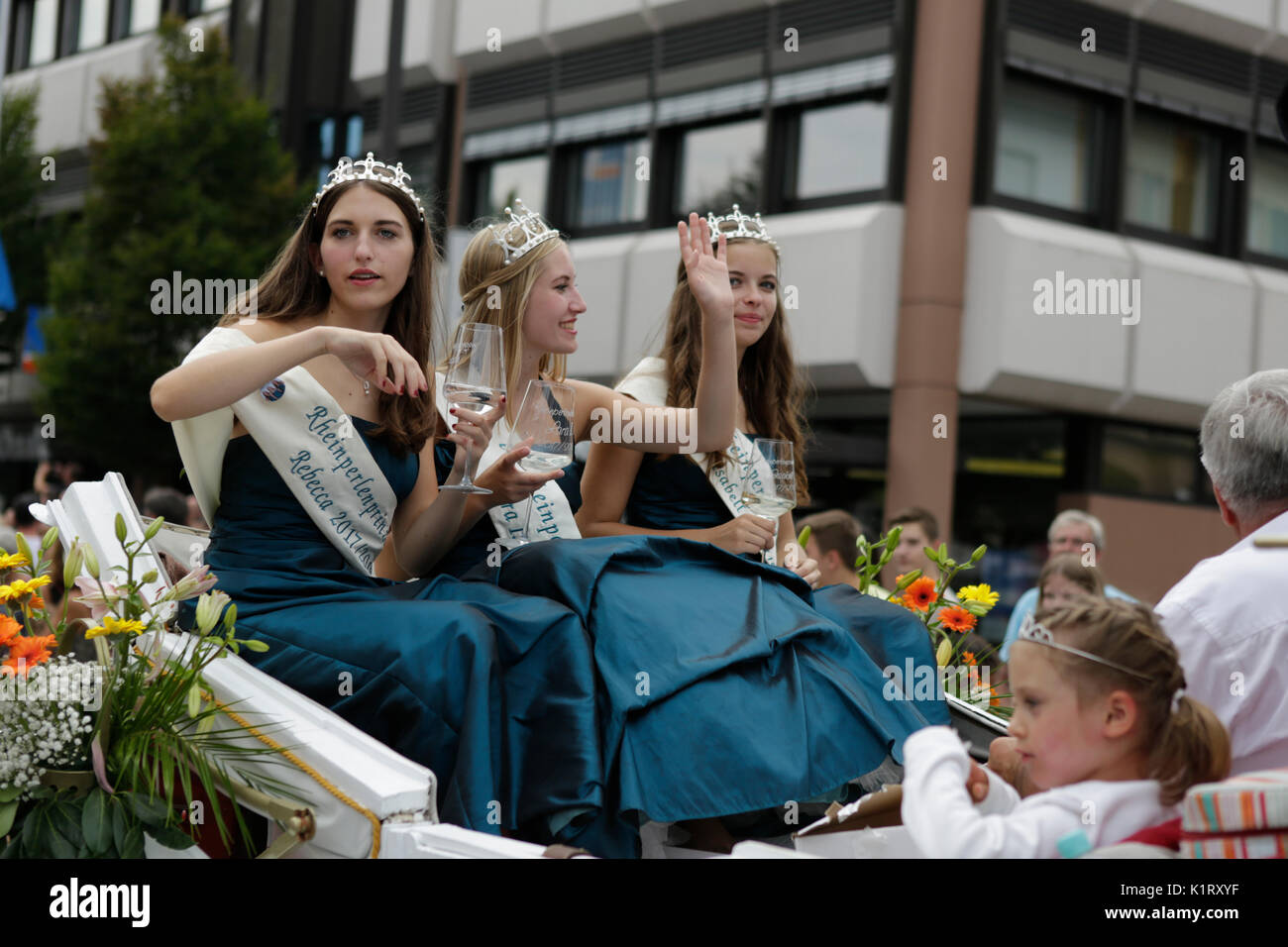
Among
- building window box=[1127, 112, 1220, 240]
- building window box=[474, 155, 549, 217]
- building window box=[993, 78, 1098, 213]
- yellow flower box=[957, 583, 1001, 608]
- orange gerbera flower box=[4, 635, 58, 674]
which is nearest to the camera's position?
orange gerbera flower box=[4, 635, 58, 674]

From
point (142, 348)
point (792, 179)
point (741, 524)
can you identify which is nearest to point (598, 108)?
point (792, 179)

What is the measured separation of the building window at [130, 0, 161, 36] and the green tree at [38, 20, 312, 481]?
19.3ft

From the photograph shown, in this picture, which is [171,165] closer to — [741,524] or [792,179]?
[792,179]

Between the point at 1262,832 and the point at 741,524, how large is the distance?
78.6 inches

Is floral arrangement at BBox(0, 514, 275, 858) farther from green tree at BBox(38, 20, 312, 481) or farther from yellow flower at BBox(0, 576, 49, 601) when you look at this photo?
green tree at BBox(38, 20, 312, 481)

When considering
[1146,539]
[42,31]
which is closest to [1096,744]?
[1146,539]

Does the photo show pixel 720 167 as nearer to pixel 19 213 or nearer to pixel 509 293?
pixel 19 213

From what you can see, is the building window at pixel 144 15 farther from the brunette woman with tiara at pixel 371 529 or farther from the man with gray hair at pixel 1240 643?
the man with gray hair at pixel 1240 643

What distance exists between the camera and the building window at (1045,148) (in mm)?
12750

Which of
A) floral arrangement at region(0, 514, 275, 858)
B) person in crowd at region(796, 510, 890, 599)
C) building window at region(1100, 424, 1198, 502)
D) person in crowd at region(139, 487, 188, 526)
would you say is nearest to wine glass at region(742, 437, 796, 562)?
floral arrangement at region(0, 514, 275, 858)

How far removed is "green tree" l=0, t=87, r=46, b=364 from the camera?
62.5 ft

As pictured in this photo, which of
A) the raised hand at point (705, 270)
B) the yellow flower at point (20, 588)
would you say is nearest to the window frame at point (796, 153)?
the raised hand at point (705, 270)

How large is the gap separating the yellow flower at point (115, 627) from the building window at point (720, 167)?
1141cm

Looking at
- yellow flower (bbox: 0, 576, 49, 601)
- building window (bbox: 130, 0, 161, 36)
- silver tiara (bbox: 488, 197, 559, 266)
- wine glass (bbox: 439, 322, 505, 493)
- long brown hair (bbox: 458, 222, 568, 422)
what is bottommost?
yellow flower (bbox: 0, 576, 49, 601)
